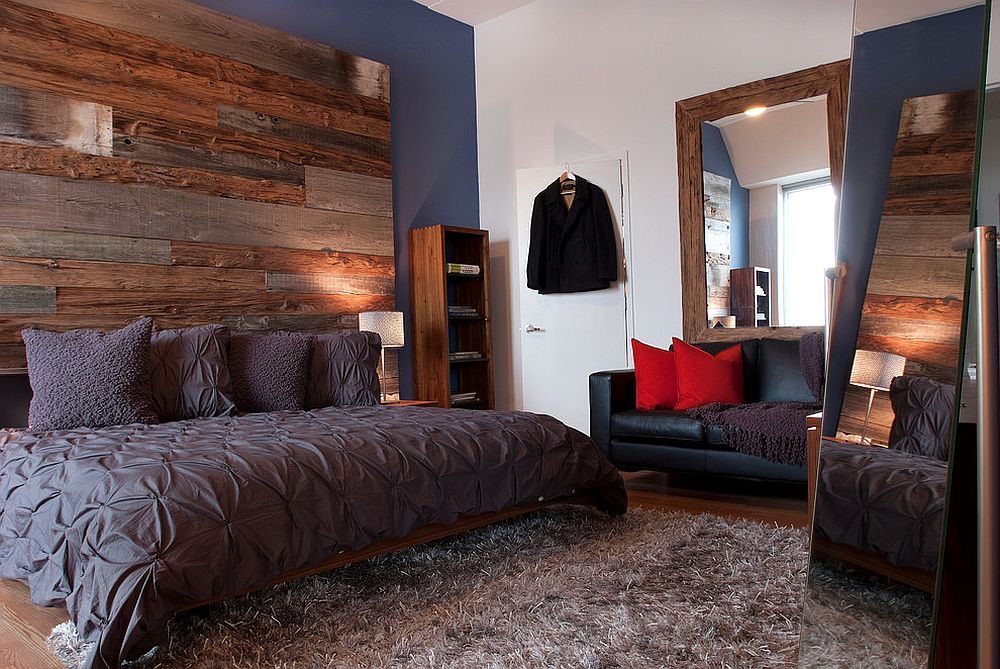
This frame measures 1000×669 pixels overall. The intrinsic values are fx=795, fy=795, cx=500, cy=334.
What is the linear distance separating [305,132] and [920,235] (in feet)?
13.9

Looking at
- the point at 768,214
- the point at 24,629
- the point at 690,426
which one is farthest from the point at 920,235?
the point at 768,214

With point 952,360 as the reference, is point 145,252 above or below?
above

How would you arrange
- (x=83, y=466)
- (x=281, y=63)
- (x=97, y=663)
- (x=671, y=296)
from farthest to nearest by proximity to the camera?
(x=671, y=296) → (x=281, y=63) → (x=83, y=466) → (x=97, y=663)

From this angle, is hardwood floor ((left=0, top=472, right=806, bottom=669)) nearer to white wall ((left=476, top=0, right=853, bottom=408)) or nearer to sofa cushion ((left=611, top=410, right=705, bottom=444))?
sofa cushion ((left=611, top=410, right=705, bottom=444))

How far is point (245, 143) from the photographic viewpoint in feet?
14.7

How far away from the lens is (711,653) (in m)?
1.92

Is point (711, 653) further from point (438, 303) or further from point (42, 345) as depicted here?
point (438, 303)

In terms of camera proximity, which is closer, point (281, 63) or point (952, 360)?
point (952, 360)

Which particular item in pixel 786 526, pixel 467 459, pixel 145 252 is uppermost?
pixel 145 252

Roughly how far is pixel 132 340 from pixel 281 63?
2.07m

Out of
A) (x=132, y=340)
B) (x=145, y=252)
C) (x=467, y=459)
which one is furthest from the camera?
(x=145, y=252)

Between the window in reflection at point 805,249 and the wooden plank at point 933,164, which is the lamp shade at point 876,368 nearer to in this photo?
the wooden plank at point 933,164

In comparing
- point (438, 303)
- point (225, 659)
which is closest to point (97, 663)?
point (225, 659)

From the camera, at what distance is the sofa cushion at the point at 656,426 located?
12.8 feet
